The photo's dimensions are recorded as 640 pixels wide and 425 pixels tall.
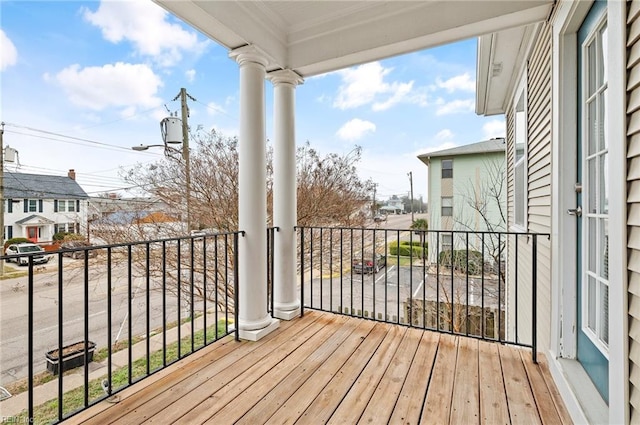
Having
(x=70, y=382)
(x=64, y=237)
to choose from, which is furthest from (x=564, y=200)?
(x=64, y=237)

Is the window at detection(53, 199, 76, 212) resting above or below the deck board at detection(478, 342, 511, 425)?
above

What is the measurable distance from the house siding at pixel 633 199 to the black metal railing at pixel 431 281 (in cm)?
85

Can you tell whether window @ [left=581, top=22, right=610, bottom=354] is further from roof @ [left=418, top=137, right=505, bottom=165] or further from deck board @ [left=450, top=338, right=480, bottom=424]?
roof @ [left=418, top=137, right=505, bottom=165]

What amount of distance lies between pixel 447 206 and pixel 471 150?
2046 millimetres

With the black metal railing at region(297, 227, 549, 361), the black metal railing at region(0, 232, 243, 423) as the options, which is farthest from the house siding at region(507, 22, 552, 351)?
the black metal railing at region(0, 232, 243, 423)

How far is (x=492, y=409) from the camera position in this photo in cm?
154

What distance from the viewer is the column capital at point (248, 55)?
236cm

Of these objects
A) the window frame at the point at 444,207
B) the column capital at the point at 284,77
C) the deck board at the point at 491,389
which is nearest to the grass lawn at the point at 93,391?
the deck board at the point at 491,389

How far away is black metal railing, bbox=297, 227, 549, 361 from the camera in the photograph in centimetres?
263

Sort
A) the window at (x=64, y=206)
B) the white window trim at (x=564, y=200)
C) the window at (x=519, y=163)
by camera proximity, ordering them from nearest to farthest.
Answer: the white window trim at (x=564, y=200) < the window at (x=519, y=163) < the window at (x=64, y=206)

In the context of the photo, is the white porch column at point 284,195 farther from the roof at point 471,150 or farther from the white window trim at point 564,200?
the roof at point 471,150

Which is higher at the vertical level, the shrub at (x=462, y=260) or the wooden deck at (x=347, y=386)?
the wooden deck at (x=347, y=386)

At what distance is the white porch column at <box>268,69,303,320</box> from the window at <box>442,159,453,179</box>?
9.08 metres

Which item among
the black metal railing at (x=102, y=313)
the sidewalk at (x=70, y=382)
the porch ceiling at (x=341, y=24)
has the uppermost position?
the porch ceiling at (x=341, y=24)
